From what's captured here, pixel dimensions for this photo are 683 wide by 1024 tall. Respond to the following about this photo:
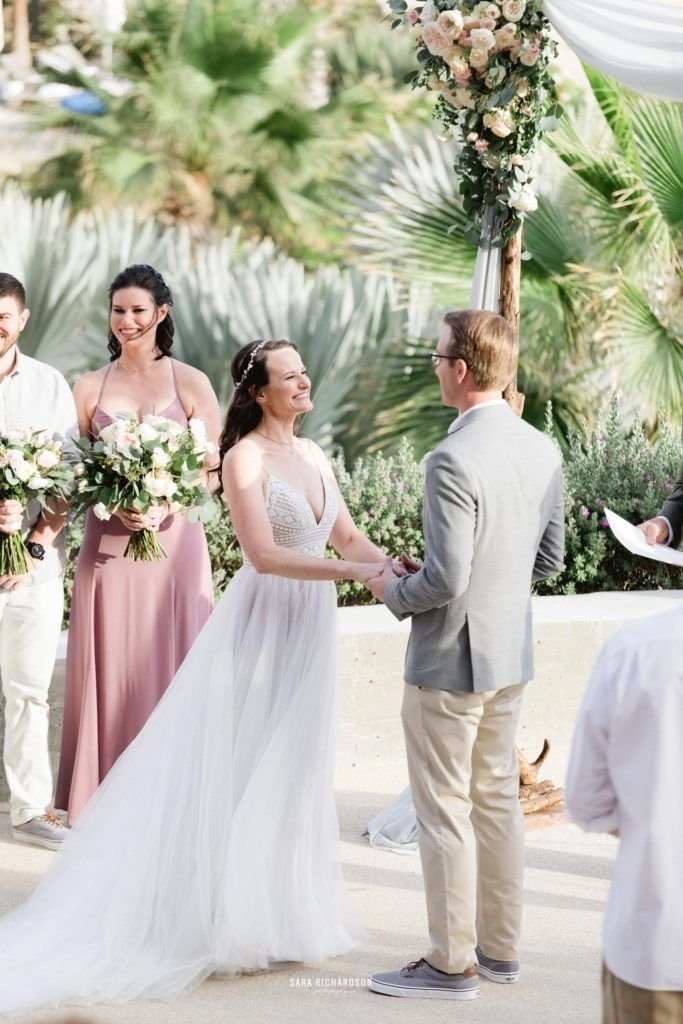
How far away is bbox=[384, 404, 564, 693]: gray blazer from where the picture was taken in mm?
3543

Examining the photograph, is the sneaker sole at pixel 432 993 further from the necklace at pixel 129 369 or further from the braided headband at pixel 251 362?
the necklace at pixel 129 369

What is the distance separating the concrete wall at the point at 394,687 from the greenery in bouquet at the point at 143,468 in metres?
1.04

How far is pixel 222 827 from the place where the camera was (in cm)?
405

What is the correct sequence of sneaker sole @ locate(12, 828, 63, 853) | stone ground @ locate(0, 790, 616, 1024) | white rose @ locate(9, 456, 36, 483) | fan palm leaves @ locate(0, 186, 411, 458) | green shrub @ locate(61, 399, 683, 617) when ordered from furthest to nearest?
1. fan palm leaves @ locate(0, 186, 411, 458)
2. green shrub @ locate(61, 399, 683, 617)
3. sneaker sole @ locate(12, 828, 63, 853)
4. white rose @ locate(9, 456, 36, 483)
5. stone ground @ locate(0, 790, 616, 1024)

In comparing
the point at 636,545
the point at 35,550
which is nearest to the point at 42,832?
the point at 35,550

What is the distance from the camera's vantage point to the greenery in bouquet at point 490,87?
16.3 ft

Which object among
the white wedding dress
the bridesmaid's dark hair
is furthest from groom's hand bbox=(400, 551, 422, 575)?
the bridesmaid's dark hair

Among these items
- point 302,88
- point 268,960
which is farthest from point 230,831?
point 302,88

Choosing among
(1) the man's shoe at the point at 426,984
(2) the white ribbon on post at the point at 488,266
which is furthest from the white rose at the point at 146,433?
(1) the man's shoe at the point at 426,984

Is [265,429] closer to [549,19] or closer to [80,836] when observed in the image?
[80,836]

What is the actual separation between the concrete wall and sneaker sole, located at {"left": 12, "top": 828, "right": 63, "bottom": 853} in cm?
45

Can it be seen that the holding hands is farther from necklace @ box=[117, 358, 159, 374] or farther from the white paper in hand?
necklace @ box=[117, 358, 159, 374]

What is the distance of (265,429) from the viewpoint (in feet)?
14.1

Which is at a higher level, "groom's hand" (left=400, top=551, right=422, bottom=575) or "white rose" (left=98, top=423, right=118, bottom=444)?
"white rose" (left=98, top=423, right=118, bottom=444)
